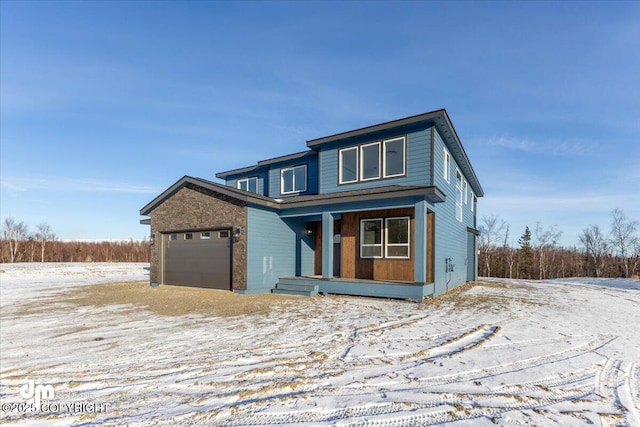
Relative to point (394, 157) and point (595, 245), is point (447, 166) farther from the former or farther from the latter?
point (595, 245)

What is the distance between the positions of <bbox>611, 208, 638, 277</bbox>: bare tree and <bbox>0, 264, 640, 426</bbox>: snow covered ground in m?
36.9

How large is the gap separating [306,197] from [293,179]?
10.3 ft

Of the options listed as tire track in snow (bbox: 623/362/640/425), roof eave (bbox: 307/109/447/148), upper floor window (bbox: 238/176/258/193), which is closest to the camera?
tire track in snow (bbox: 623/362/640/425)

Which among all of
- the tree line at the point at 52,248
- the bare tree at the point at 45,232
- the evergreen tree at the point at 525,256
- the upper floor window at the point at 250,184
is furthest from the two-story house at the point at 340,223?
the bare tree at the point at 45,232

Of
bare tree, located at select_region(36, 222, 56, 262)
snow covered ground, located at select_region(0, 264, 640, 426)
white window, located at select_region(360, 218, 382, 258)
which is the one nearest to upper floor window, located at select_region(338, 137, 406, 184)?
white window, located at select_region(360, 218, 382, 258)

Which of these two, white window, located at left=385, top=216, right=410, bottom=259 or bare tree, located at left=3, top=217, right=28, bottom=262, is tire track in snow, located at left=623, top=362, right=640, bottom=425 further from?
bare tree, located at left=3, top=217, right=28, bottom=262

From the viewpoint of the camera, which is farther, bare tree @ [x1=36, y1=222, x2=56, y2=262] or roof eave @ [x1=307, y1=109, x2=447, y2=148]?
bare tree @ [x1=36, y1=222, x2=56, y2=262]

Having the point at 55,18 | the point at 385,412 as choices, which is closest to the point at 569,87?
the point at 385,412

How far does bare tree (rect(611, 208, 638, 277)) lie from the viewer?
3384 cm

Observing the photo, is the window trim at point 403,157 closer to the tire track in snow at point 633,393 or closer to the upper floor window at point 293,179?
the upper floor window at point 293,179

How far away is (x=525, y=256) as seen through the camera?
35062 millimetres

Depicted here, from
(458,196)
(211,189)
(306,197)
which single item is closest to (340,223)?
(306,197)

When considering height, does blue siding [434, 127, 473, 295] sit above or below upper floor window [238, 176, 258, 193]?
below

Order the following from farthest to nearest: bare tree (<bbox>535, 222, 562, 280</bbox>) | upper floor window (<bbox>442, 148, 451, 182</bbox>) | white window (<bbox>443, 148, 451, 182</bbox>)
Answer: bare tree (<bbox>535, 222, 562, 280</bbox>), white window (<bbox>443, 148, 451, 182</bbox>), upper floor window (<bbox>442, 148, 451, 182</bbox>)
